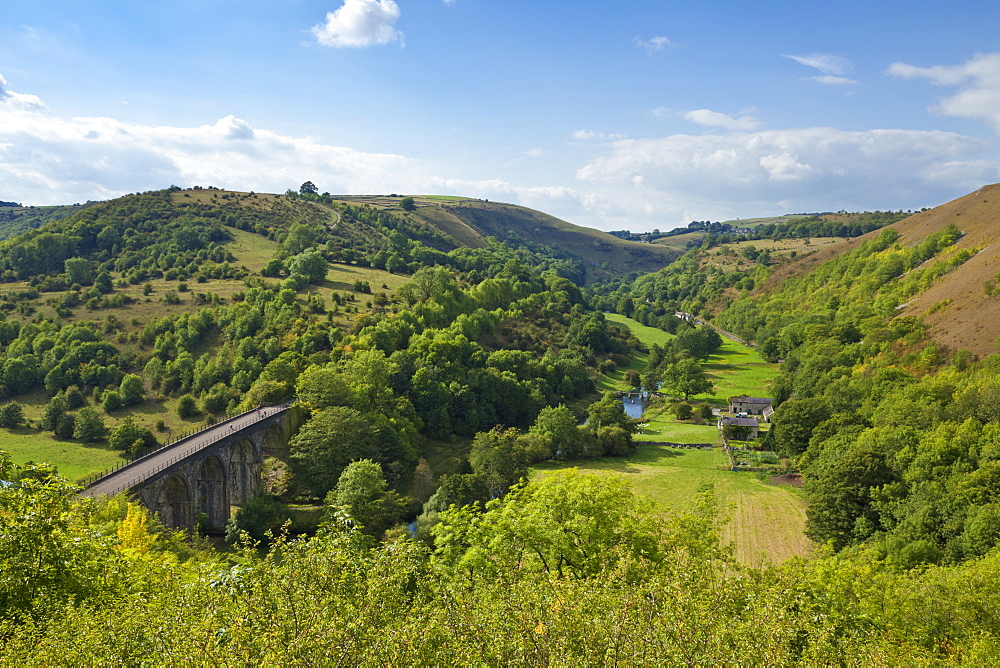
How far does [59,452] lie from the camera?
2341 inches

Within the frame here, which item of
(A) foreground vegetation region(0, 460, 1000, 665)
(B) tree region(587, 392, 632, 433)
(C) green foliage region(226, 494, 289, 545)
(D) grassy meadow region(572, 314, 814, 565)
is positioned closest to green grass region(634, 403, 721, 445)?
(D) grassy meadow region(572, 314, 814, 565)

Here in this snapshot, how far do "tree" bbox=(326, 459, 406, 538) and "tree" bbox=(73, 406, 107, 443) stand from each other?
3400 cm

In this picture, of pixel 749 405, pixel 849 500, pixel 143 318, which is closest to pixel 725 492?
pixel 849 500

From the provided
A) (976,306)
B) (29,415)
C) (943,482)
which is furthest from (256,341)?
(976,306)

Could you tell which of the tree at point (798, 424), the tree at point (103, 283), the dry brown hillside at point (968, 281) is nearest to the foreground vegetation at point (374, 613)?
the tree at point (798, 424)

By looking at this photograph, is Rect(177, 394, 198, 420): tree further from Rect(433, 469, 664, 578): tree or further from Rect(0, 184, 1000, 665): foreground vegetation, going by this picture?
Rect(433, 469, 664, 578): tree

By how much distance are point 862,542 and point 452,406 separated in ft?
164

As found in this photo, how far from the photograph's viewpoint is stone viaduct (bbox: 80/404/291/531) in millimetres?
40188

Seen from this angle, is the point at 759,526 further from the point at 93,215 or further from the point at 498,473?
the point at 93,215

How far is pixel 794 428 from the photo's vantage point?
66188 mm

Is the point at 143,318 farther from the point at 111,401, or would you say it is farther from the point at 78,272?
the point at 78,272

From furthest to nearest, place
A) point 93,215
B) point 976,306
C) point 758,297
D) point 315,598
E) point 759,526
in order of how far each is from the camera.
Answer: point 758,297, point 93,215, point 976,306, point 759,526, point 315,598

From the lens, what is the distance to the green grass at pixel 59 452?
56.1 m

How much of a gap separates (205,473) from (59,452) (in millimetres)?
25869
